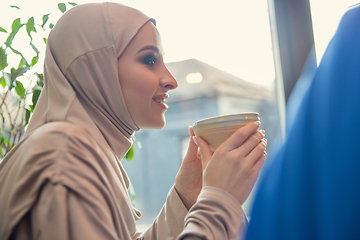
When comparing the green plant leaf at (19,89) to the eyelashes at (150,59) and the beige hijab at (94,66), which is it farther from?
the eyelashes at (150,59)

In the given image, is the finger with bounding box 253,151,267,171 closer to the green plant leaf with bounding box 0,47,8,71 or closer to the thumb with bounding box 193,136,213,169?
the thumb with bounding box 193,136,213,169

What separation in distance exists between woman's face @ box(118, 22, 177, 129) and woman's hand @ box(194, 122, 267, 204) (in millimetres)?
262

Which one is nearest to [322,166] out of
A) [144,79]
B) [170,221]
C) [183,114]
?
[144,79]

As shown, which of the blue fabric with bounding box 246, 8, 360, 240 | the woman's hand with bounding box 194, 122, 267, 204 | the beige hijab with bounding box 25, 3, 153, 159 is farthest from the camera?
the beige hijab with bounding box 25, 3, 153, 159

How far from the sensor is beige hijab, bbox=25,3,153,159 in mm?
833

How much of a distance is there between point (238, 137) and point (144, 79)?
33 centimetres

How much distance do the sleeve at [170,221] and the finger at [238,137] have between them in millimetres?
341

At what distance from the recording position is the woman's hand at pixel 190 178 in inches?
37.8

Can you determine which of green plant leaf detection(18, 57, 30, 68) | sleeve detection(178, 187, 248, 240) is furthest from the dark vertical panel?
green plant leaf detection(18, 57, 30, 68)

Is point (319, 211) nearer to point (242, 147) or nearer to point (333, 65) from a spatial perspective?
point (333, 65)

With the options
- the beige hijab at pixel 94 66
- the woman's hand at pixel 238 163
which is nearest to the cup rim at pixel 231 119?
the woman's hand at pixel 238 163

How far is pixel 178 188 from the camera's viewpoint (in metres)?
0.98

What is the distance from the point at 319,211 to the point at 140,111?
2.17 ft

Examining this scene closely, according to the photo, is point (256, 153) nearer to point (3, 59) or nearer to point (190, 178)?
point (190, 178)
